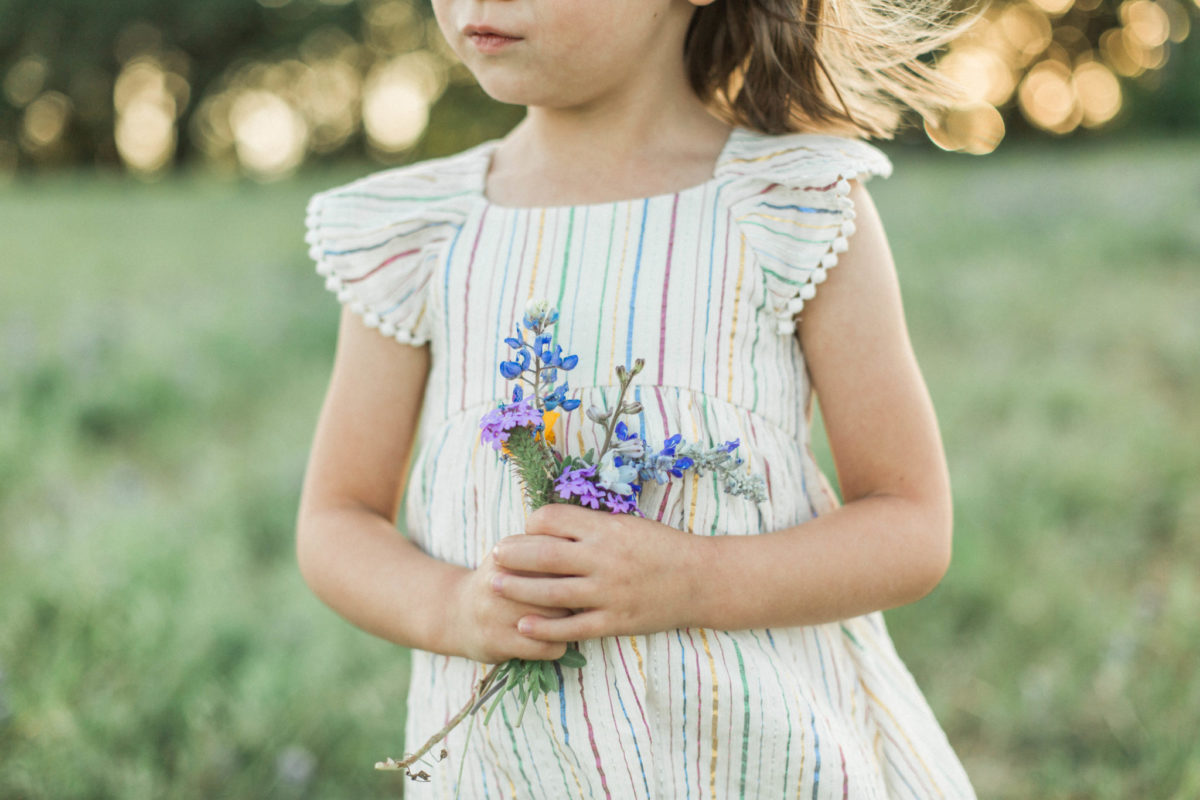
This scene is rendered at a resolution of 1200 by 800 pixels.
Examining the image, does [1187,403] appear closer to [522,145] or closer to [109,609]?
→ [522,145]

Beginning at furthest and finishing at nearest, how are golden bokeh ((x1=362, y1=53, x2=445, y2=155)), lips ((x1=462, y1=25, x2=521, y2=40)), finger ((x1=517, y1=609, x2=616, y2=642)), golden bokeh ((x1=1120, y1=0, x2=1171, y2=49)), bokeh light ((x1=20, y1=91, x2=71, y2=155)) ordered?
golden bokeh ((x1=362, y1=53, x2=445, y2=155)) < bokeh light ((x1=20, y1=91, x2=71, y2=155)) < golden bokeh ((x1=1120, y1=0, x2=1171, y2=49)) < lips ((x1=462, y1=25, x2=521, y2=40)) < finger ((x1=517, y1=609, x2=616, y2=642))

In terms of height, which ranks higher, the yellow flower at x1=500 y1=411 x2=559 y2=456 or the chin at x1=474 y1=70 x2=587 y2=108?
the chin at x1=474 y1=70 x2=587 y2=108

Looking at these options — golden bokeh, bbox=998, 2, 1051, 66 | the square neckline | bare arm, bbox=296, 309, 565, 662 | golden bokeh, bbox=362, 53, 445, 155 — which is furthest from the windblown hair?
golden bokeh, bbox=362, 53, 445, 155

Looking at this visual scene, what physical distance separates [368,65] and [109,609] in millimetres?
21556

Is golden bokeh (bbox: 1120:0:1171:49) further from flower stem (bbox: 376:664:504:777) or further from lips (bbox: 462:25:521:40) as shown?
flower stem (bbox: 376:664:504:777)

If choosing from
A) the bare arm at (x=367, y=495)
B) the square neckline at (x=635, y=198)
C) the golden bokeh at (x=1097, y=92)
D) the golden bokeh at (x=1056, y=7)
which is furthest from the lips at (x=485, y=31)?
the golden bokeh at (x=1056, y=7)

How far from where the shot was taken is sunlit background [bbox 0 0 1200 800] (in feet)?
7.73

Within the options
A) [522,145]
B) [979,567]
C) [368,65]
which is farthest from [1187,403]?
[368,65]

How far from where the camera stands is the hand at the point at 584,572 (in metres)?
1.24

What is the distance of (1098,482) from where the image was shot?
3.51 metres

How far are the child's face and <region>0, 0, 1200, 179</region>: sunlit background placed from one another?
18956mm

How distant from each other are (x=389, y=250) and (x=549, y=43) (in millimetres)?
415

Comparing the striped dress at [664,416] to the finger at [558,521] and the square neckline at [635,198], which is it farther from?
the finger at [558,521]

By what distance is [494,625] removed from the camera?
4.24ft
